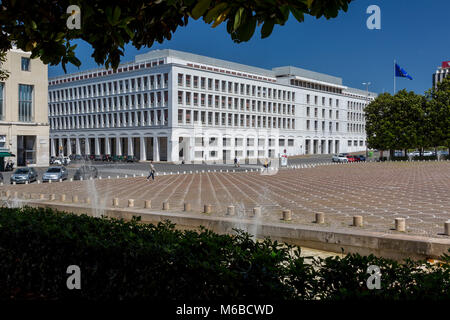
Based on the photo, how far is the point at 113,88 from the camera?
7944cm

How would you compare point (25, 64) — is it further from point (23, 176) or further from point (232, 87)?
point (232, 87)

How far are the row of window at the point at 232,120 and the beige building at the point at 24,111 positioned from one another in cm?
2439

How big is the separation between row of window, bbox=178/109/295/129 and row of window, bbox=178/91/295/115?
1344 millimetres

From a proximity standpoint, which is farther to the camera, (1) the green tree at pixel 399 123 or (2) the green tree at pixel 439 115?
(1) the green tree at pixel 399 123

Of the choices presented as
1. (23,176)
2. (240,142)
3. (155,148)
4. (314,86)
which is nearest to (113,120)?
(155,148)

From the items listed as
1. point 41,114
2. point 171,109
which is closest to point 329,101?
point 171,109

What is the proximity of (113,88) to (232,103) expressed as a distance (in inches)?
861

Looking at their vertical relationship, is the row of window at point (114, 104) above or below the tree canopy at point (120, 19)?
above

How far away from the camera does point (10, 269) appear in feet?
19.1

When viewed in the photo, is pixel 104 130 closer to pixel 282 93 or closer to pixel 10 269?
pixel 282 93

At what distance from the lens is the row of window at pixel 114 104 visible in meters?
73.0

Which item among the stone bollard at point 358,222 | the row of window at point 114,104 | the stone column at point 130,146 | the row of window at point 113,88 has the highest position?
Result: the row of window at point 113,88

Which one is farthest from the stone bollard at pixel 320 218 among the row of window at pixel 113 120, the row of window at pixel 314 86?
the row of window at pixel 314 86

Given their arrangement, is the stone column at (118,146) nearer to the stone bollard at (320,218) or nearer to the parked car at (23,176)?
the parked car at (23,176)
